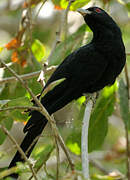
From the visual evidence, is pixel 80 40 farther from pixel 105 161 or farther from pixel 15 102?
pixel 105 161

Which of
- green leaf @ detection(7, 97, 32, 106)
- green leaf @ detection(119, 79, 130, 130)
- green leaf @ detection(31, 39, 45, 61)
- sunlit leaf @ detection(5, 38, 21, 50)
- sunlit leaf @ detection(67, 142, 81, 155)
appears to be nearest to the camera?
green leaf @ detection(7, 97, 32, 106)

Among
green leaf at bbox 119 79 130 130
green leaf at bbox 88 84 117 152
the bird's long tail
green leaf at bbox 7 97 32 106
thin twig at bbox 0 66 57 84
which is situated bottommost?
green leaf at bbox 88 84 117 152

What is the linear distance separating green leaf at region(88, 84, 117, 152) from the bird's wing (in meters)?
0.58

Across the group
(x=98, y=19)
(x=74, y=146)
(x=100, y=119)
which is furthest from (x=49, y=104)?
(x=98, y=19)

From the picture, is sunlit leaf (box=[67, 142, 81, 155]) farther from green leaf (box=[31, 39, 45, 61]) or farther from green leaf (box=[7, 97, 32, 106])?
green leaf (box=[7, 97, 32, 106])

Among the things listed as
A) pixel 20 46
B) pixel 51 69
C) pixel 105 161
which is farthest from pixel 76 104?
pixel 105 161

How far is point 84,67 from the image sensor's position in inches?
137

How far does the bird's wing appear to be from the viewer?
344 cm

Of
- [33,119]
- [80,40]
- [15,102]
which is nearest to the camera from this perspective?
[15,102]

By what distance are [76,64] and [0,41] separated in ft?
12.8

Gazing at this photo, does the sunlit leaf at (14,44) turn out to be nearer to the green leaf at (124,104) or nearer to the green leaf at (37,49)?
the green leaf at (37,49)

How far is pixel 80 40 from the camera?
13.2 ft

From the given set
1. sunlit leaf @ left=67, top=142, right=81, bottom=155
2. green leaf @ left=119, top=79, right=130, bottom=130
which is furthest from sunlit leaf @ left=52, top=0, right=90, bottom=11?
sunlit leaf @ left=67, top=142, right=81, bottom=155

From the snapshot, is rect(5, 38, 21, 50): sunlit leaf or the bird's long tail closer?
the bird's long tail
